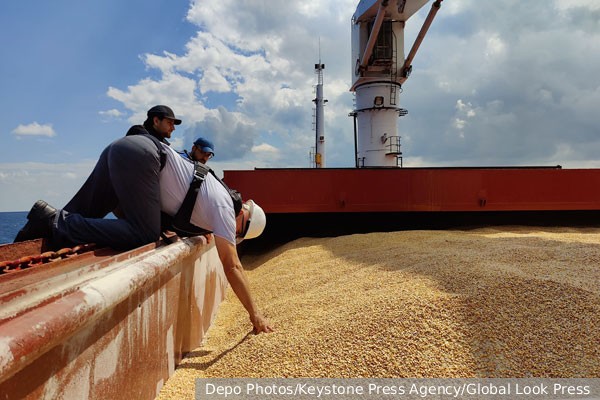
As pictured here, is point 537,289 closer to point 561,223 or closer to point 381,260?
point 381,260

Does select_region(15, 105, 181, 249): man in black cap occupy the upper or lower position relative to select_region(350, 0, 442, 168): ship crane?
lower

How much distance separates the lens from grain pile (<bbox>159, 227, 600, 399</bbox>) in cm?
165

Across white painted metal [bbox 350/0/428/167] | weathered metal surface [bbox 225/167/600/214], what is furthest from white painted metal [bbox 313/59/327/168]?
weathered metal surface [bbox 225/167/600/214]

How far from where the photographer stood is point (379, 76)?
32.0 ft

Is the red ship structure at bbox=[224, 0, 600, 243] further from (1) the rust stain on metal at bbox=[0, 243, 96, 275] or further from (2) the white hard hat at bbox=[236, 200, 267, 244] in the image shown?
(1) the rust stain on metal at bbox=[0, 243, 96, 275]

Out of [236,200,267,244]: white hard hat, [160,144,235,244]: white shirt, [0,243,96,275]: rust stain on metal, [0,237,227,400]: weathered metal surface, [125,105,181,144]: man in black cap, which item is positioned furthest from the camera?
[236,200,267,244]: white hard hat

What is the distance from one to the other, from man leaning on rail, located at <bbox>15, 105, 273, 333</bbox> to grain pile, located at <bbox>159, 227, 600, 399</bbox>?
1.06ft

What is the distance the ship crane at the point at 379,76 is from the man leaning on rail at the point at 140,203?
7968 mm

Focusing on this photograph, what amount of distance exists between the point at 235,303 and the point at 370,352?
67.4 inches

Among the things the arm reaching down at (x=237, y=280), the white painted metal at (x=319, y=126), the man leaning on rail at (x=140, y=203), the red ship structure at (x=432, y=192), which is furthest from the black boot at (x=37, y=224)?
the white painted metal at (x=319, y=126)

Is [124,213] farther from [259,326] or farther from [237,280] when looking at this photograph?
[259,326]

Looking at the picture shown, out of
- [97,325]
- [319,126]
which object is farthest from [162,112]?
[319,126]

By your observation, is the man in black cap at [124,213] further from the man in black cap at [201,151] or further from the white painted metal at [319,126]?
the white painted metal at [319,126]

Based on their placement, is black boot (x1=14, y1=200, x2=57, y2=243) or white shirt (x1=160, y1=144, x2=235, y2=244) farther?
white shirt (x1=160, y1=144, x2=235, y2=244)
